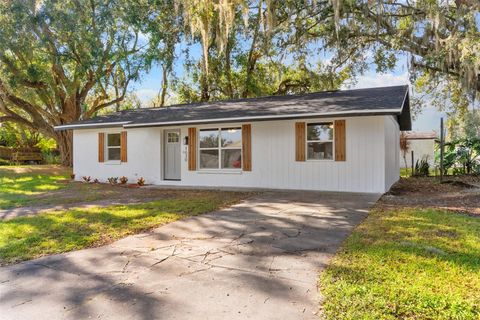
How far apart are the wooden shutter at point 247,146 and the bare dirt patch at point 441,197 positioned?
4109mm

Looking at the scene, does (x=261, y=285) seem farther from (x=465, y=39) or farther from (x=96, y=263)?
(x=465, y=39)

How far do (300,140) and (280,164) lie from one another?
0.98 m

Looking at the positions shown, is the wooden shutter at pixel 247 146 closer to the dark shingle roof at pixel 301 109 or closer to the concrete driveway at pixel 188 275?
the dark shingle roof at pixel 301 109

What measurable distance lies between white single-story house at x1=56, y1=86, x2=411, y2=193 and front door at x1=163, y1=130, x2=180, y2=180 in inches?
1.4

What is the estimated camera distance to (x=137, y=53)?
56.8 ft

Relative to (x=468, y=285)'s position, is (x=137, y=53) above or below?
above

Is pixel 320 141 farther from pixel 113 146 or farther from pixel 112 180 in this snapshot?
pixel 113 146

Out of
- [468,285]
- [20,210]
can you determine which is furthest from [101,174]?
[468,285]

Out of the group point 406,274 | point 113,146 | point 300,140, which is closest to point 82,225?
point 406,274

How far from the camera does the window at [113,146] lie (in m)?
13.3

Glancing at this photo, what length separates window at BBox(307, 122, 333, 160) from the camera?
9836 millimetres

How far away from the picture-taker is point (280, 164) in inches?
412

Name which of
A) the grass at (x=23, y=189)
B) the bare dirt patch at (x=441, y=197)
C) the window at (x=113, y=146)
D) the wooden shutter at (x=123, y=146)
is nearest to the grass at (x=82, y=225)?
the grass at (x=23, y=189)

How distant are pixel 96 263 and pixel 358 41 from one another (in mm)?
14882
